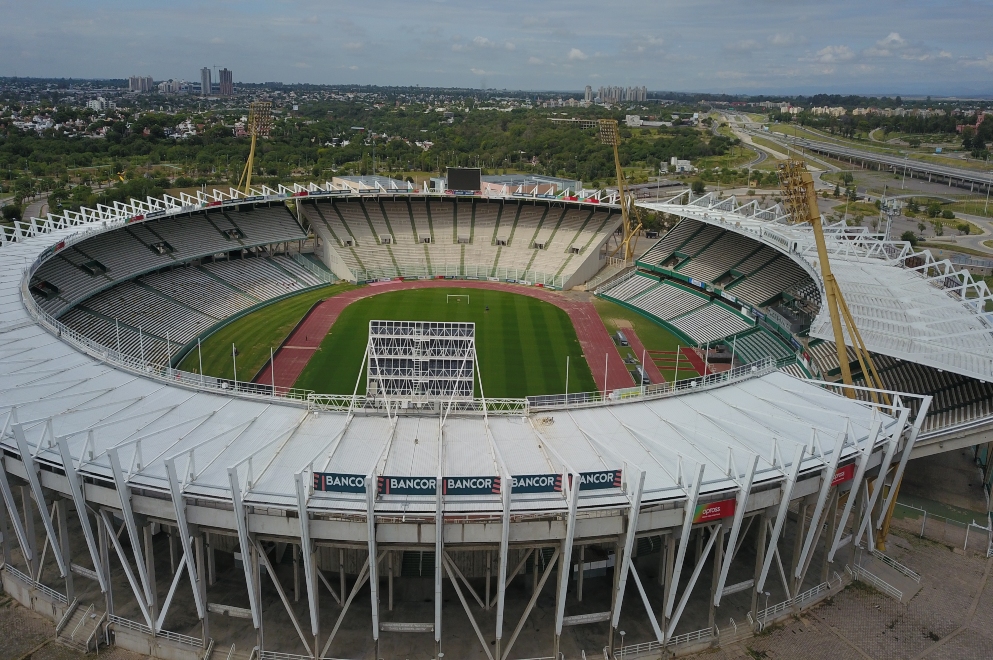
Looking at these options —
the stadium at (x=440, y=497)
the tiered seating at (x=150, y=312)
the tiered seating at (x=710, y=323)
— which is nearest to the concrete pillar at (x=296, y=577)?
the stadium at (x=440, y=497)

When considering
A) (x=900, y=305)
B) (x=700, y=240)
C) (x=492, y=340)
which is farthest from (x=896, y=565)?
(x=700, y=240)

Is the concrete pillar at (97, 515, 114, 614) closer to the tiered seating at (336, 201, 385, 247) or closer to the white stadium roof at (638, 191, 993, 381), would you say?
the white stadium roof at (638, 191, 993, 381)

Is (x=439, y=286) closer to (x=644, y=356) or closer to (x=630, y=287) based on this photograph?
(x=630, y=287)

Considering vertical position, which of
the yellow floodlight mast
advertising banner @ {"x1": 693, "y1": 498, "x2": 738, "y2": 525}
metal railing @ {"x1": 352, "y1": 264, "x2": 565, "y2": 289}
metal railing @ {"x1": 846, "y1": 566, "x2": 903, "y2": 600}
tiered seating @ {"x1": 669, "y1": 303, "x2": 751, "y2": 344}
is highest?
the yellow floodlight mast

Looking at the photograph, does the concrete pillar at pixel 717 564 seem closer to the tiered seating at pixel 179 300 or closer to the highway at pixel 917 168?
the tiered seating at pixel 179 300

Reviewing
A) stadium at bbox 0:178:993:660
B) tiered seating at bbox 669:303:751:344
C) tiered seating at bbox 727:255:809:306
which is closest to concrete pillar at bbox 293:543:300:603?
stadium at bbox 0:178:993:660
